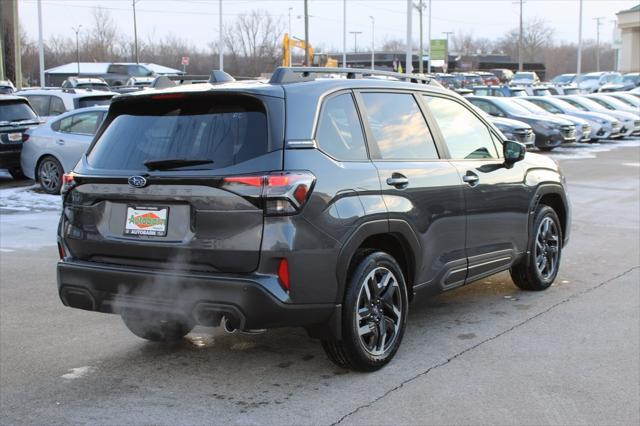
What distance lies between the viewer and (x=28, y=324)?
239 inches

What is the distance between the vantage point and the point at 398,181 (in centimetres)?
505

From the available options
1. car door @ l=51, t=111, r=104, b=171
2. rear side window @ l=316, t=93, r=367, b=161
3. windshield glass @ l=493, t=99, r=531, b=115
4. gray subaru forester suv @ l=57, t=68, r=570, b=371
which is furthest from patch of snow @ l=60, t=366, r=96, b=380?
windshield glass @ l=493, t=99, r=531, b=115

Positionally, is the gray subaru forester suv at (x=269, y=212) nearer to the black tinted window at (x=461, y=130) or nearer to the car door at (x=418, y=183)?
the car door at (x=418, y=183)

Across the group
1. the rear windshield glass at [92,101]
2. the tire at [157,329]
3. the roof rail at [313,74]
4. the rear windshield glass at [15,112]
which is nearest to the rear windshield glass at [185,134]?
the roof rail at [313,74]

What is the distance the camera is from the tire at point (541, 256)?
22.4 ft

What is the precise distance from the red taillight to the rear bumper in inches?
1.3

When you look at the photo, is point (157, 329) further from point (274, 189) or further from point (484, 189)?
point (484, 189)

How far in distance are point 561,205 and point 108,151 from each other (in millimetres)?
4352

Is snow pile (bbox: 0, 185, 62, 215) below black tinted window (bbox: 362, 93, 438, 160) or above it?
below

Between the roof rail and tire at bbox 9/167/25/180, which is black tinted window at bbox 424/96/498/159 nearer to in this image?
the roof rail

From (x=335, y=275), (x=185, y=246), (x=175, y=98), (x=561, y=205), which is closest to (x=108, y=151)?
(x=175, y=98)

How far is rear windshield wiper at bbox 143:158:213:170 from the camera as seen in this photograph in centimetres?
448

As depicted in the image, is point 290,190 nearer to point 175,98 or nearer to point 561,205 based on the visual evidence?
point 175,98

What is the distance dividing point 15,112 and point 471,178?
39.8 ft
